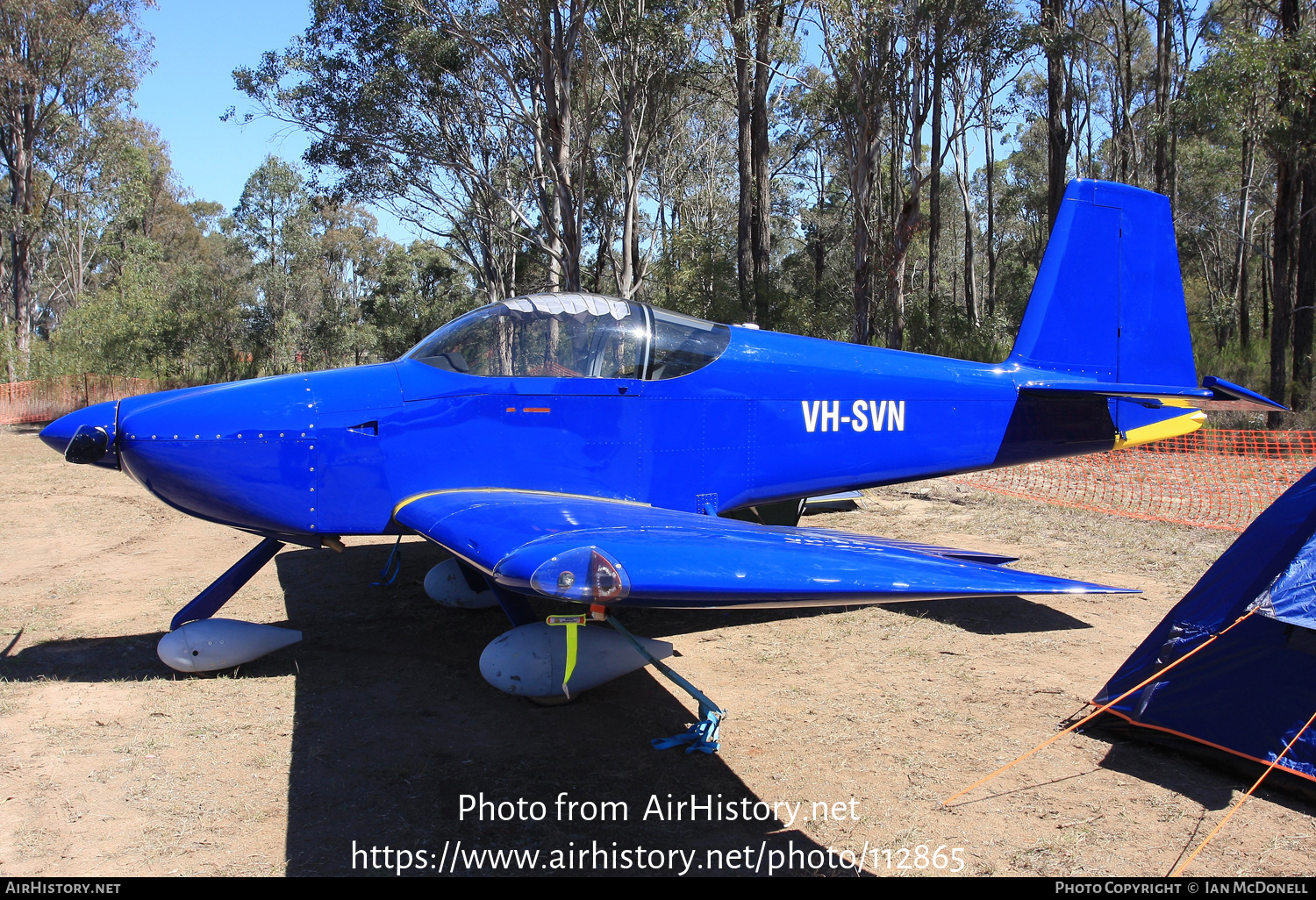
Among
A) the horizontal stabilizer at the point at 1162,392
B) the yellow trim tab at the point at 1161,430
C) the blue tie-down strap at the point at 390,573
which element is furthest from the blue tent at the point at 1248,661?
the blue tie-down strap at the point at 390,573

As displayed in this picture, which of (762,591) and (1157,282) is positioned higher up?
(1157,282)

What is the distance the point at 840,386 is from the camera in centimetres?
566

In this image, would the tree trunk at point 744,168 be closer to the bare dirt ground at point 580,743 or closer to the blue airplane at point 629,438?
the blue airplane at point 629,438

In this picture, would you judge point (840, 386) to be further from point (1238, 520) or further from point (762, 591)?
point (1238, 520)

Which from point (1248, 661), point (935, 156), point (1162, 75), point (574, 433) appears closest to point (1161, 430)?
point (1248, 661)

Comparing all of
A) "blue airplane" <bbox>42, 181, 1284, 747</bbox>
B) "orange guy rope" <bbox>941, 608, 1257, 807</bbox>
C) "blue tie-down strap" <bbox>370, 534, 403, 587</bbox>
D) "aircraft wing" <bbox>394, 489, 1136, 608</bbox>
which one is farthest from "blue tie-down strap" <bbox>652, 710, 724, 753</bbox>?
"blue tie-down strap" <bbox>370, 534, 403, 587</bbox>

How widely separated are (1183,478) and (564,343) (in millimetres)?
10707

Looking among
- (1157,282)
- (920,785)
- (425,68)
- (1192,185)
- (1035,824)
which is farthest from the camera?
(1192,185)

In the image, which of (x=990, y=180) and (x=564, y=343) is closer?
(x=564, y=343)

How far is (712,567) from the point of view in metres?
2.92

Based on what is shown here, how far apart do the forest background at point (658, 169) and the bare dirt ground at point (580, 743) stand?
14.0 meters

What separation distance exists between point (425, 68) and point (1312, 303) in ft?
70.3

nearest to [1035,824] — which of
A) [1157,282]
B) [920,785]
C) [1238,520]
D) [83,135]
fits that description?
[920,785]

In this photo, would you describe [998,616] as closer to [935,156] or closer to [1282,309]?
[1282,309]
